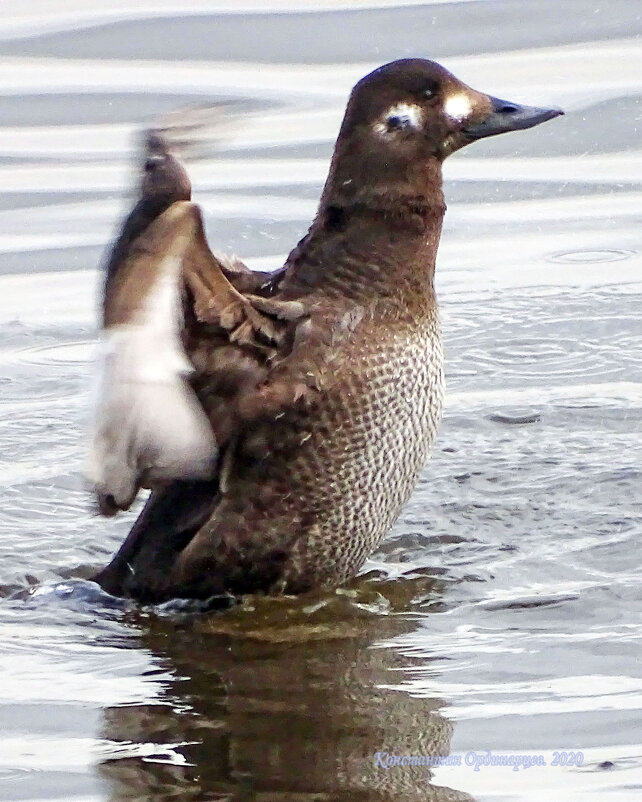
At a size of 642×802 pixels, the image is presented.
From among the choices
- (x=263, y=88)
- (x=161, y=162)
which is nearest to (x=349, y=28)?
(x=263, y=88)

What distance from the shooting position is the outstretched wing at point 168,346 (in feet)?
16.5

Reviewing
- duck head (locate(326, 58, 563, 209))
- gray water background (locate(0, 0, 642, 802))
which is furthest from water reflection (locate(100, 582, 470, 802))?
duck head (locate(326, 58, 563, 209))

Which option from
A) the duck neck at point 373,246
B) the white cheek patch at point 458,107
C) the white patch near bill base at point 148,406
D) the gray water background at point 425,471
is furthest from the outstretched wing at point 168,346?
the white cheek patch at point 458,107

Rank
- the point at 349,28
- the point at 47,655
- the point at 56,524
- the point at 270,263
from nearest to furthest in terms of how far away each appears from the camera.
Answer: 1. the point at 47,655
2. the point at 56,524
3. the point at 270,263
4. the point at 349,28

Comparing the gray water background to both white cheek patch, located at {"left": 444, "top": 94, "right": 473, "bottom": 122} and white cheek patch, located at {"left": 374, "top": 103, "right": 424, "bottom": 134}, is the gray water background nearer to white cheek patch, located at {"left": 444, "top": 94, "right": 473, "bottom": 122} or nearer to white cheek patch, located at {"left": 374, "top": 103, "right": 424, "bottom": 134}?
white cheek patch, located at {"left": 374, "top": 103, "right": 424, "bottom": 134}

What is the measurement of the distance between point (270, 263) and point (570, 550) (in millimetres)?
3537

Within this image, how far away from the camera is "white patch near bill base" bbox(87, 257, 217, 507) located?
5.06 meters

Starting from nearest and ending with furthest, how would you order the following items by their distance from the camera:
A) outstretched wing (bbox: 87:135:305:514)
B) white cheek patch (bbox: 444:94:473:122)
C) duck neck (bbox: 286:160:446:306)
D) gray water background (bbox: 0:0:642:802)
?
1. gray water background (bbox: 0:0:642:802)
2. outstretched wing (bbox: 87:135:305:514)
3. duck neck (bbox: 286:160:446:306)
4. white cheek patch (bbox: 444:94:473:122)

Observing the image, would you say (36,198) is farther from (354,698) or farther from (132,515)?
(354,698)

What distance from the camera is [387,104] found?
18.8 ft

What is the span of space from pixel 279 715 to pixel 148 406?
0.93m

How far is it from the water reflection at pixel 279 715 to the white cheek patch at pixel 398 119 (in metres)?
1.40

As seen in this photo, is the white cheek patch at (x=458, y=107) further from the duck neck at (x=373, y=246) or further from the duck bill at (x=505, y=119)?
the duck neck at (x=373, y=246)

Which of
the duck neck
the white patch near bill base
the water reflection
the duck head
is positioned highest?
the duck head
